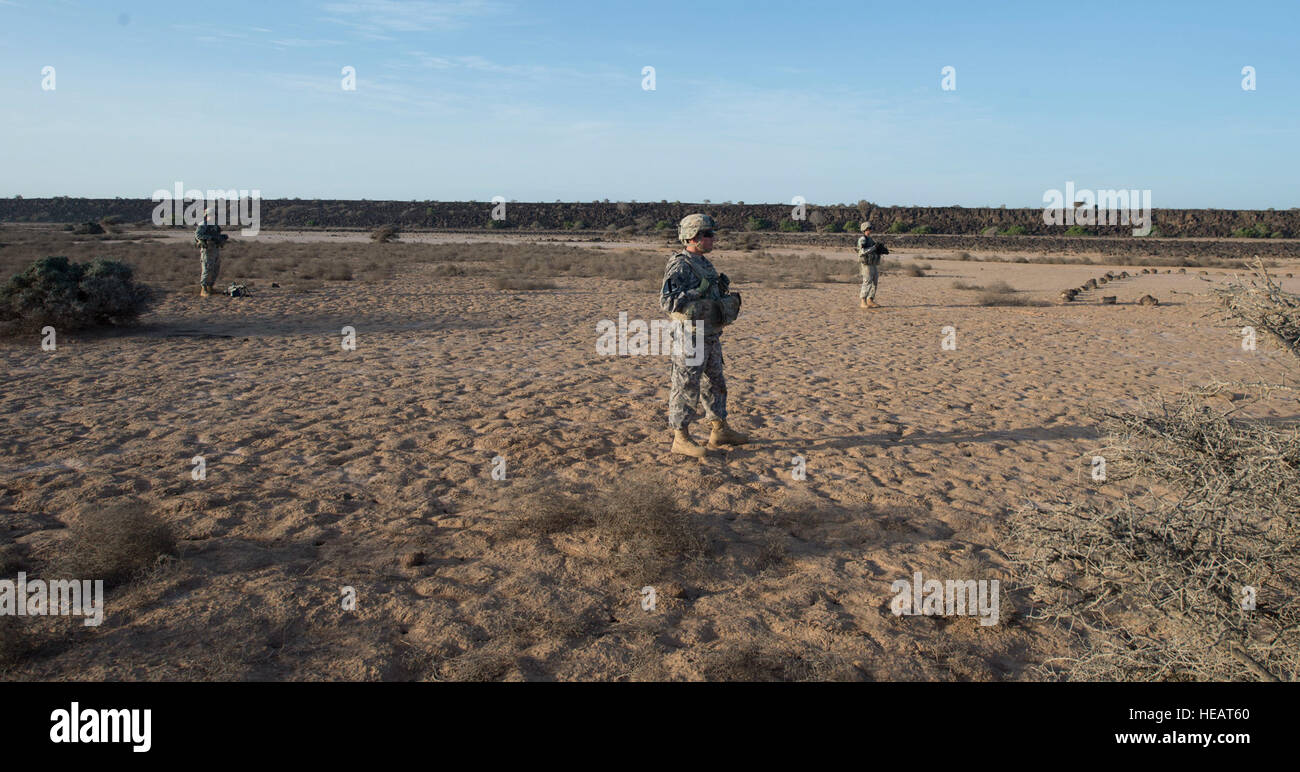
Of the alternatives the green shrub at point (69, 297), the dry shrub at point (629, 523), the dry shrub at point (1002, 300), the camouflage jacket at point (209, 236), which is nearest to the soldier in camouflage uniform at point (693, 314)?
the dry shrub at point (629, 523)

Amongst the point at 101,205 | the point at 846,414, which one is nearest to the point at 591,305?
the point at 846,414

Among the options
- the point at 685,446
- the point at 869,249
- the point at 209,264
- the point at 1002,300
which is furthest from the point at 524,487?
the point at 1002,300

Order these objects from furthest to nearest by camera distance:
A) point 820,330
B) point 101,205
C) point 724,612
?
point 101,205, point 820,330, point 724,612

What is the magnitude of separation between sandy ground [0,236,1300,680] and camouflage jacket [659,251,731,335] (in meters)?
1.11

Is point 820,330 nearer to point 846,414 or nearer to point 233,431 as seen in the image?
point 846,414

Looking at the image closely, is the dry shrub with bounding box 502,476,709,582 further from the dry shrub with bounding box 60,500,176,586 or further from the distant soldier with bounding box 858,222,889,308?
the distant soldier with bounding box 858,222,889,308

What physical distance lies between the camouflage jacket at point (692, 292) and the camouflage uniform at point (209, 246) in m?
11.0

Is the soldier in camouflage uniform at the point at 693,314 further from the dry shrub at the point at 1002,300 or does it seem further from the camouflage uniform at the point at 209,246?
the dry shrub at the point at 1002,300

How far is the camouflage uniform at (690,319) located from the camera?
229 inches

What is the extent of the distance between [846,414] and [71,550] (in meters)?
5.96

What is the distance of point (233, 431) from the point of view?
6.45 meters

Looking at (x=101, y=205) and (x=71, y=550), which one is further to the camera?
(x=101, y=205)
